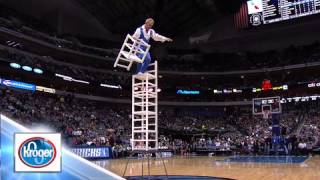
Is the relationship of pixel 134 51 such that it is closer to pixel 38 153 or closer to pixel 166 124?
pixel 38 153

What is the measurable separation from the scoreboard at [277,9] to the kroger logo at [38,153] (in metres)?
35.1

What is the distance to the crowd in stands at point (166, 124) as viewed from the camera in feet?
95.3

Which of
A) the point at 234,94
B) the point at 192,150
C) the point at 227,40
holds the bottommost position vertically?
the point at 192,150

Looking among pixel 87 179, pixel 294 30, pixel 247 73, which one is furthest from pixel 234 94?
pixel 87 179

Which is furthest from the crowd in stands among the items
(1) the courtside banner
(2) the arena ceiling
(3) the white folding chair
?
(3) the white folding chair

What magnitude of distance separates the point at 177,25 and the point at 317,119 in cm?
1884

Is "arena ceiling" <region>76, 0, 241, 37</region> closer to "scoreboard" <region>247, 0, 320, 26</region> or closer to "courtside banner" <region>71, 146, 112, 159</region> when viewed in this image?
"scoreboard" <region>247, 0, 320, 26</region>

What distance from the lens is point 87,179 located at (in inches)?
169

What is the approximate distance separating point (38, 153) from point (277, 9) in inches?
1403

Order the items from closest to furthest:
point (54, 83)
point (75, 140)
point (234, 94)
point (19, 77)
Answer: point (75, 140) → point (19, 77) → point (54, 83) → point (234, 94)

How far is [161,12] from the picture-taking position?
131 feet

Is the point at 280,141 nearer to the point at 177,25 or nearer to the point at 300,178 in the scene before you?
the point at 300,178

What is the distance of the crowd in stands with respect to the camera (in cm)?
2906

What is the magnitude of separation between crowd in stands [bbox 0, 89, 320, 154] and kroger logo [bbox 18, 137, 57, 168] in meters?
20.4
